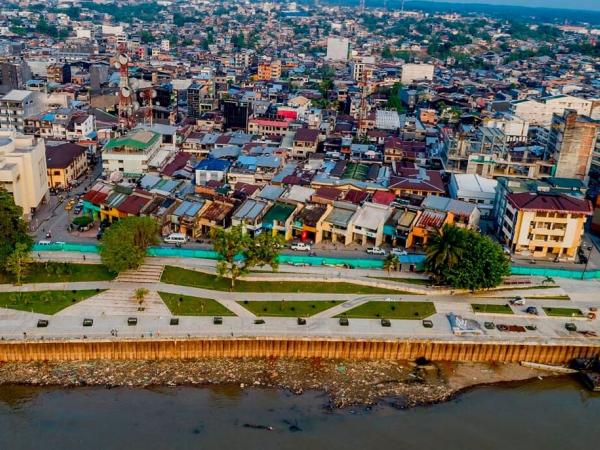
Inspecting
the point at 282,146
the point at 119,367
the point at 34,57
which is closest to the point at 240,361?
the point at 119,367

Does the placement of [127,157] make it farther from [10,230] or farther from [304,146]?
[304,146]

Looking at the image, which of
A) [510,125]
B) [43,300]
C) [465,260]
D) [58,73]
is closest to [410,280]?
[465,260]

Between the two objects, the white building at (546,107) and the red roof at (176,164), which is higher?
the white building at (546,107)

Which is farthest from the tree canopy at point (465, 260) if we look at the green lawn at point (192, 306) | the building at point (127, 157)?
the building at point (127, 157)

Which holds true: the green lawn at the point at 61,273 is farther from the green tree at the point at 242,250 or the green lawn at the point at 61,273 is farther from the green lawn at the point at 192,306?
the green tree at the point at 242,250

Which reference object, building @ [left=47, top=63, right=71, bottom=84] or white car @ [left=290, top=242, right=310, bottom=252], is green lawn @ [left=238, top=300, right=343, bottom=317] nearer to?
white car @ [left=290, top=242, right=310, bottom=252]

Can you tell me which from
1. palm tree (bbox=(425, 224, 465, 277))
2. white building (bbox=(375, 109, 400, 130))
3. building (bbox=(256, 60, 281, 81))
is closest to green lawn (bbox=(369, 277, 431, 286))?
palm tree (bbox=(425, 224, 465, 277))
